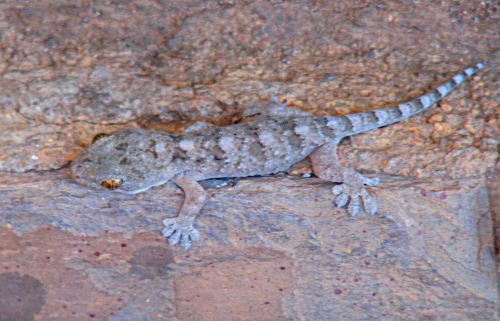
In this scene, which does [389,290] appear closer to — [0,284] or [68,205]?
[68,205]

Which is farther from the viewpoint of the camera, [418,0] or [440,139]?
[418,0]

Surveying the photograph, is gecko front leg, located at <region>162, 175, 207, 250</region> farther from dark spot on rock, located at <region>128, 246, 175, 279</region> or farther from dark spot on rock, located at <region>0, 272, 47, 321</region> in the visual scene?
dark spot on rock, located at <region>0, 272, 47, 321</region>

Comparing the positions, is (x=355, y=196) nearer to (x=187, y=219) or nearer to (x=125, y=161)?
(x=187, y=219)

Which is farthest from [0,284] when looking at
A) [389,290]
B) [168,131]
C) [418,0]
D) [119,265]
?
[418,0]

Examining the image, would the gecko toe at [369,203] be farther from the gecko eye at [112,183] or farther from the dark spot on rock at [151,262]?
the gecko eye at [112,183]

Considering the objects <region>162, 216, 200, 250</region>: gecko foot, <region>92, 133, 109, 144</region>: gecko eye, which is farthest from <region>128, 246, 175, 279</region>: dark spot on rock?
<region>92, 133, 109, 144</region>: gecko eye

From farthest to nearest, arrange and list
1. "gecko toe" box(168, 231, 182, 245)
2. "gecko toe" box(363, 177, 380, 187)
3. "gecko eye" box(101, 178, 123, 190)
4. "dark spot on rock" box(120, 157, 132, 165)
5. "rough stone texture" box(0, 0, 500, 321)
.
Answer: "gecko toe" box(363, 177, 380, 187)
"dark spot on rock" box(120, 157, 132, 165)
"gecko eye" box(101, 178, 123, 190)
"gecko toe" box(168, 231, 182, 245)
"rough stone texture" box(0, 0, 500, 321)
